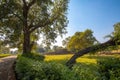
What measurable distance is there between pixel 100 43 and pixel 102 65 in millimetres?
5443

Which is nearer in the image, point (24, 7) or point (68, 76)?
point (68, 76)

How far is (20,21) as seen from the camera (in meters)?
29.8

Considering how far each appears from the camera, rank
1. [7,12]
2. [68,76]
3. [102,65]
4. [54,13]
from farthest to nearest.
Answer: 1. [54,13]
2. [7,12]
3. [102,65]
4. [68,76]

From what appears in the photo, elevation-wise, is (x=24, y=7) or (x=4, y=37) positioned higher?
(x=24, y=7)

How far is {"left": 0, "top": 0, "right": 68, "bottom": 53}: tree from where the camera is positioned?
2897 cm

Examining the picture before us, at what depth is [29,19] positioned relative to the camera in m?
32.3

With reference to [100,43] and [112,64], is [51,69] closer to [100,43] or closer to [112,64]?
[112,64]

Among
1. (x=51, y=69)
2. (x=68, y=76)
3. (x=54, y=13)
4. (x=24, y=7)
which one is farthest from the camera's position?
(x=54, y=13)

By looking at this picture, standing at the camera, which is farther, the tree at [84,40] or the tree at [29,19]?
the tree at [84,40]

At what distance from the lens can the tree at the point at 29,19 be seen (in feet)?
95.0

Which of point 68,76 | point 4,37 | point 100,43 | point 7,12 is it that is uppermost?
point 7,12

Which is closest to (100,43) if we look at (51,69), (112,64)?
(112,64)

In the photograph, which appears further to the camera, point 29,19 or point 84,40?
Result: point 84,40

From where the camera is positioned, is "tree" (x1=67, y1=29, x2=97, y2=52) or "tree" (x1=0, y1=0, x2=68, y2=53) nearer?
"tree" (x1=0, y1=0, x2=68, y2=53)
